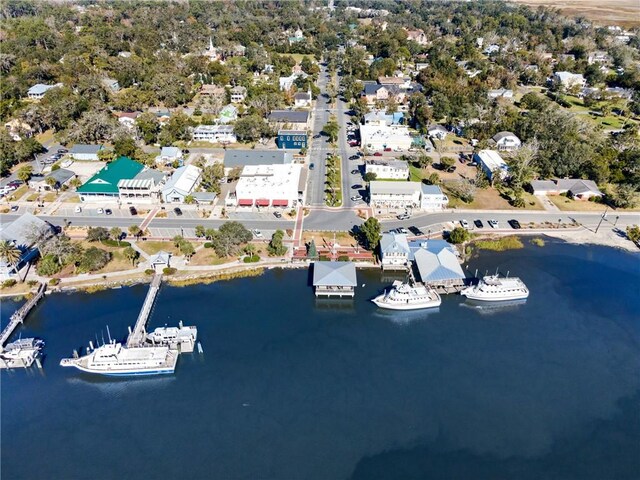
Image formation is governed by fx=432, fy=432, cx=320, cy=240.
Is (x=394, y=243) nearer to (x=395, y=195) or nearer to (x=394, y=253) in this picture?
(x=394, y=253)

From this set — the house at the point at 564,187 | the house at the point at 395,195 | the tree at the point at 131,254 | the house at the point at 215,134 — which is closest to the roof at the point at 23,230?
the tree at the point at 131,254

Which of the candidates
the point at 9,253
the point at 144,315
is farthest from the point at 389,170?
the point at 9,253

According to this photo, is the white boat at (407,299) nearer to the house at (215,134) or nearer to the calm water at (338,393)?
the calm water at (338,393)

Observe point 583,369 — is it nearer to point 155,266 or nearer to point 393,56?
point 155,266

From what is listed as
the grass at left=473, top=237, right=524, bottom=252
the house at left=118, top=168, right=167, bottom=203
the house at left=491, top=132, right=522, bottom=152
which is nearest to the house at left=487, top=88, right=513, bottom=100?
the house at left=491, top=132, right=522, bottom=152

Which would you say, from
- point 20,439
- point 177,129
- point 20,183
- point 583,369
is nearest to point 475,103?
point 177,129

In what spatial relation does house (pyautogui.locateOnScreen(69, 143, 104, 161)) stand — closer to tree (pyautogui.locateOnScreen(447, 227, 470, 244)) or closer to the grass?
tree (pyautogui.locateOnScreen(447, 227, 470, 244))
